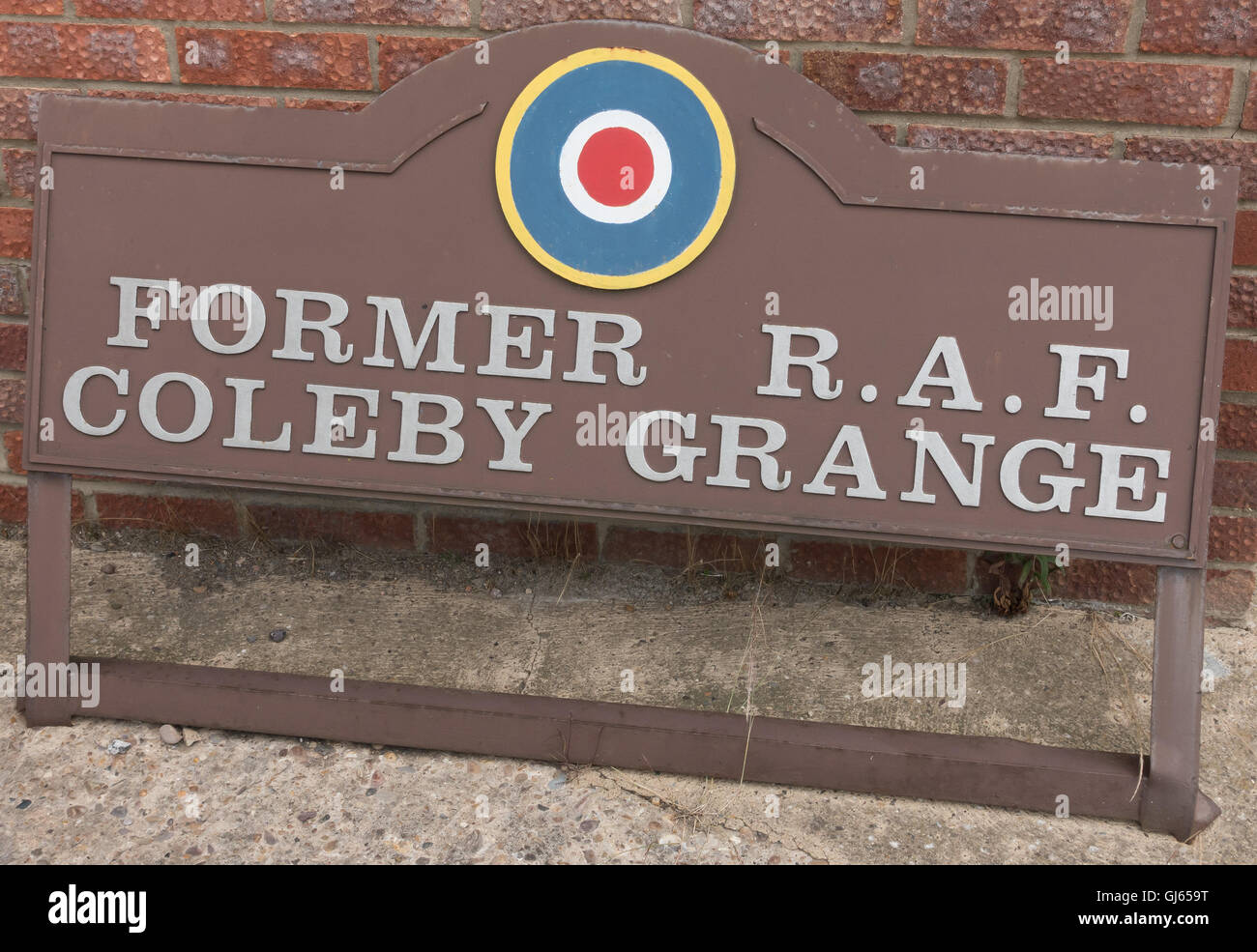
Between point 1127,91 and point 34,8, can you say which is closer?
point 1127,91

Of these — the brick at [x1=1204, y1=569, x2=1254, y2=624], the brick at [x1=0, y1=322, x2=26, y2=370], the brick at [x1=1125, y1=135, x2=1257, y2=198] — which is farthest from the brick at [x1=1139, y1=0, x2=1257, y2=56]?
the brick at [x1=0, y1=322, x2=26, y2=370]

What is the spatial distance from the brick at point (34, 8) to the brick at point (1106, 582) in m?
2.21

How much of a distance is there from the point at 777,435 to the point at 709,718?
47cm

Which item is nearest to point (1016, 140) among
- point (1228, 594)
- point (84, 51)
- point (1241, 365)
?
point (1241, 365)

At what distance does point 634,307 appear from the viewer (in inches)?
64.2

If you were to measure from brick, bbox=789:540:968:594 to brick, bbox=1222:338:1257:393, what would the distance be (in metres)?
0.58

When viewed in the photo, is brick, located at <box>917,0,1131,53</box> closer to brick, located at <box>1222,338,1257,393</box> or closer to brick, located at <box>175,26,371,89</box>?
brick, located at <box>1222,338,1257,393</box>

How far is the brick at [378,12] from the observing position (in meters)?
1.90

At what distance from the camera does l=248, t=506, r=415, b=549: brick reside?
Answer: 2232mm

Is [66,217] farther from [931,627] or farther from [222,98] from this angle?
[931,627]

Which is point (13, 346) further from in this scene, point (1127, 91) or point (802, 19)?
point (1127, 91)

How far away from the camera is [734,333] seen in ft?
5.32

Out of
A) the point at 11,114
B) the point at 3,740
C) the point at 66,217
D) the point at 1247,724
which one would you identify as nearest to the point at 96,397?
the point at 66,217

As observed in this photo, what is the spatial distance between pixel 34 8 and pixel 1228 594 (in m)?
2.56
